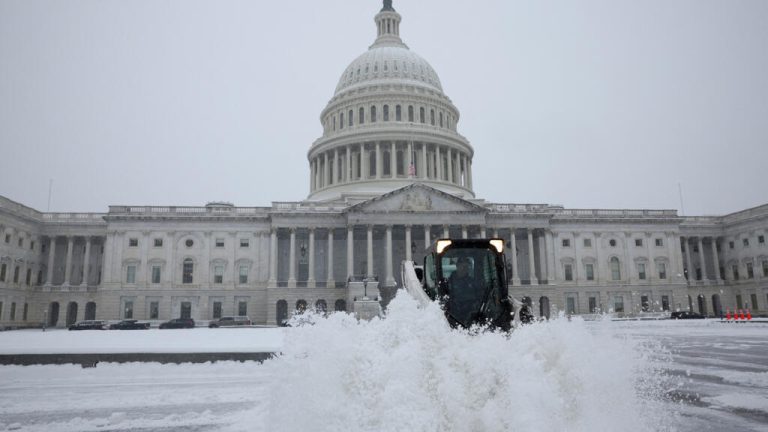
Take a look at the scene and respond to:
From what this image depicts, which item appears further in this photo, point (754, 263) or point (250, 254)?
point (754, 263)

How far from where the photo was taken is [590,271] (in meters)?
70.6

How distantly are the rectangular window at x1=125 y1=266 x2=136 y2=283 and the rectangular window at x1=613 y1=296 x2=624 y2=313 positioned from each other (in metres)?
60.4

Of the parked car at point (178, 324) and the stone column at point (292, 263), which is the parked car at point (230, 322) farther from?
the stone column at point (292, 263)

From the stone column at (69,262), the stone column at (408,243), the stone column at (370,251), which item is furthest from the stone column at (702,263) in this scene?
the stone column at (69,262)

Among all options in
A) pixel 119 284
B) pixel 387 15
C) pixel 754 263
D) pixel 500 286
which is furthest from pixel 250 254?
pixel 754 263

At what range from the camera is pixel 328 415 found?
6434mm

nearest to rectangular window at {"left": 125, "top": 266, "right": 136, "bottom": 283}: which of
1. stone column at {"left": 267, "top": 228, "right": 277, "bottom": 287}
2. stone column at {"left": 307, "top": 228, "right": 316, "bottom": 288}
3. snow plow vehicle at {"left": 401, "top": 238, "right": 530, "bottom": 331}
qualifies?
stone column at {"left": 267, "top": 228, "right": 277, "bottom": 287}

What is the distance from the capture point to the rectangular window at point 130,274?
63875 mm

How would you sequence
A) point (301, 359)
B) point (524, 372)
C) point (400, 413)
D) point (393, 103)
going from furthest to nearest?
1. point (393, 103)
2. point (301, 359)
3. point (524, 372)
4. point (400, 413)

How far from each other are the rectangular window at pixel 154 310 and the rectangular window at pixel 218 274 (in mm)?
7102

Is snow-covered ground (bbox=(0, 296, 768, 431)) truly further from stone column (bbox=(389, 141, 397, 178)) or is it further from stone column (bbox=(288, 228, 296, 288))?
stone column (bbox=(389, 141, 397, 178))

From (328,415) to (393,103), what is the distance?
78372 millimetres

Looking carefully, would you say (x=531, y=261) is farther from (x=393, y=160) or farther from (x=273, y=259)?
(x=273, y=259)

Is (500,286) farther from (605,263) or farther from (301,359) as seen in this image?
(605,263)
